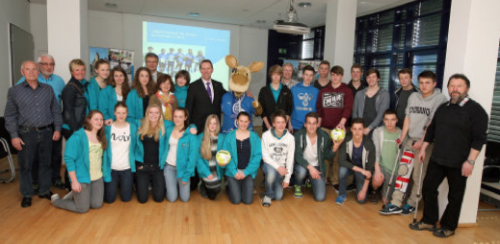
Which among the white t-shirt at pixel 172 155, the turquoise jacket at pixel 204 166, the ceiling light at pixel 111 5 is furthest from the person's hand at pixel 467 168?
the ceiling light at pixel 111 5

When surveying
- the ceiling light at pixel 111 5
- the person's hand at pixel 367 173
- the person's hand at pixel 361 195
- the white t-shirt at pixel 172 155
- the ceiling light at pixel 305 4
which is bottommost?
the person's hand at pixel 361 195

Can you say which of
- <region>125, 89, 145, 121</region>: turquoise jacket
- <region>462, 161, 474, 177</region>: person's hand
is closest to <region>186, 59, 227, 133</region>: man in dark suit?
<region>125, 89, 145, 121</region>: turquoise jacket

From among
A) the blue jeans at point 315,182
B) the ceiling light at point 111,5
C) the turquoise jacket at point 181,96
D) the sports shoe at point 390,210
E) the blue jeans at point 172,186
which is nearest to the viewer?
the sports shoe at point 390,210

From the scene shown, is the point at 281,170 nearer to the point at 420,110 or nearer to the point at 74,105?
the point at 420,110

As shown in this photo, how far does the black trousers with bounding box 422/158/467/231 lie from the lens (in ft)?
9.23

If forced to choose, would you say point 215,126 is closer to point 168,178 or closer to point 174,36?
point 168,178

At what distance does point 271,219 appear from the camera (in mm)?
3139

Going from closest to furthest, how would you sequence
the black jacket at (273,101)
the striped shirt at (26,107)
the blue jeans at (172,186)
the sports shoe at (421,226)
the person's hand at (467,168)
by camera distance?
the person's hand at (467,168), the sports shoe at (421,226), the striped shirt at (26,107), the blue jeans at (172,186), the black jacket at (273,101)

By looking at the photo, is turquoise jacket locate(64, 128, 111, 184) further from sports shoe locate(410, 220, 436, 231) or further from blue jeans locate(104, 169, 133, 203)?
sports shoe locate(410, 220, 436, 231)

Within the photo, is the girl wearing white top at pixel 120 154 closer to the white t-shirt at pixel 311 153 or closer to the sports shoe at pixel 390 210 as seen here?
the white t-shirt at pixel 311 153

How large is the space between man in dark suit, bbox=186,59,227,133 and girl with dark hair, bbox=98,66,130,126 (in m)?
0.72

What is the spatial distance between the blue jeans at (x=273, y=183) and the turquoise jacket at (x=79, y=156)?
184 cm

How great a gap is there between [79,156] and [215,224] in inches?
57.6

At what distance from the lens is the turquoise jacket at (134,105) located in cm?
355
